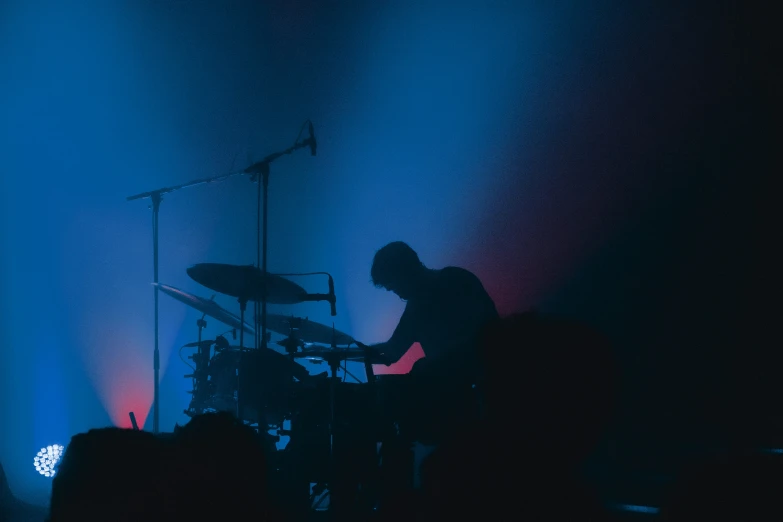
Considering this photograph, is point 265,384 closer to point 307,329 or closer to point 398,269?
Result: point 307,329

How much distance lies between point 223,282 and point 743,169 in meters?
2.82

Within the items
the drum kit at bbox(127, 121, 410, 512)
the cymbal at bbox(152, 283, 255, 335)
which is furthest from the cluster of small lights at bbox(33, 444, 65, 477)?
the cymbal at bbox(152, 283, 255, 335)

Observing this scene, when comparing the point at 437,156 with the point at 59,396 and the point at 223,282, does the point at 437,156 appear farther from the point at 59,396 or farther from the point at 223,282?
the point at 59,396

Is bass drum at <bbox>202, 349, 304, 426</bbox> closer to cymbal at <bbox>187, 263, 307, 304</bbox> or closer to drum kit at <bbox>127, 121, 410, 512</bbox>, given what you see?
drum kit at <bbox>127, 121, 410, 512</bbox>

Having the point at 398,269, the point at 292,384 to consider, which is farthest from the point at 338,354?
the point at 398,269

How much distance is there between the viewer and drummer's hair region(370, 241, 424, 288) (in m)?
3.08

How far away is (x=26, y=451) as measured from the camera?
15.4 ft

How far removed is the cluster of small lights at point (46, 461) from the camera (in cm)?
460

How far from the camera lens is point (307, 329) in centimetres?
308

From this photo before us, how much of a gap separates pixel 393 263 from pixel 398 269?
4 centimetres

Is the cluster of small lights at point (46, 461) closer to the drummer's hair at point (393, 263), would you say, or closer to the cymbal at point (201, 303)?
the cymbal at point (201, 303)

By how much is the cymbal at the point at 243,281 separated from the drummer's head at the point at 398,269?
41 cm

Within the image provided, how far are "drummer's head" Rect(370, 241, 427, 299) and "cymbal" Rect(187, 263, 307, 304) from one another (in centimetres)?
41

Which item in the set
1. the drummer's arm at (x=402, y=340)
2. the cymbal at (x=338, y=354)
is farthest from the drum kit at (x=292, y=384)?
the drummer's arm at (x=402, y=340)
